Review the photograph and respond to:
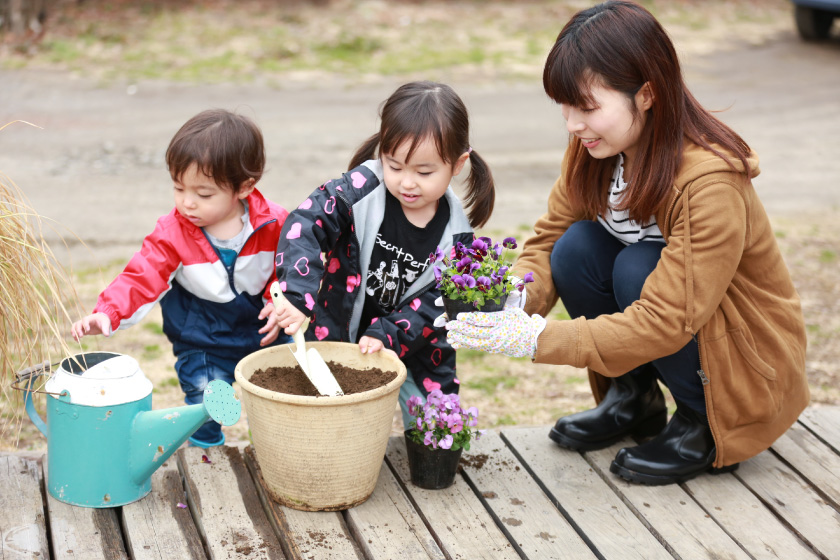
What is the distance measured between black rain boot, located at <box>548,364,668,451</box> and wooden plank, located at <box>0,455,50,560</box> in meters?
1.23

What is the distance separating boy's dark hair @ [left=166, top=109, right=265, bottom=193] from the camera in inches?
87.7

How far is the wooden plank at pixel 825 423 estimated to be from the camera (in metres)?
2.43

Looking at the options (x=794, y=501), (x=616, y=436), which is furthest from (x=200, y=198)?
(x=794, y=501)

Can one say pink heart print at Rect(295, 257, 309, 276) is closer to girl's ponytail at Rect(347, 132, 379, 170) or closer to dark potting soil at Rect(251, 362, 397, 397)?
dark potting soil at Rect(251, 362, 397, 397)

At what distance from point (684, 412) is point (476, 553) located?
2.22ft

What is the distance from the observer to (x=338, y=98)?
24.2ft

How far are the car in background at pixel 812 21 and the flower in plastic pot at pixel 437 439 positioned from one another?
29.3 ft

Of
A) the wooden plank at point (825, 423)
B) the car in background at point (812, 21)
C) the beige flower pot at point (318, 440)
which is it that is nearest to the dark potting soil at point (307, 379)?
the beige flower pot at point (318, 440)

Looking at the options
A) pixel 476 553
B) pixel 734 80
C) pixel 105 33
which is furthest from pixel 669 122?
pixel 105 33

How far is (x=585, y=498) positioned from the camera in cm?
212

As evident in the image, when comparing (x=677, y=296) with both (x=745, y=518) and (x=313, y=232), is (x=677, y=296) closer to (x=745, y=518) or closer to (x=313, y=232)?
(x=745, y=518)

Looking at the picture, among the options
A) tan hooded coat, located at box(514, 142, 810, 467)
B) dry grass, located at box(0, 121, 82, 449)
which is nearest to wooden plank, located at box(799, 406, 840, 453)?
tan hooded coat, located at box(514, 142, 810, 467)

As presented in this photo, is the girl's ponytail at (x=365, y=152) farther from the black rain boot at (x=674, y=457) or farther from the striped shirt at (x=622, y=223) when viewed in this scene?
the black rain boot at (x=674, y=457)

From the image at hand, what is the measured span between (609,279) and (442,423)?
58 cm
